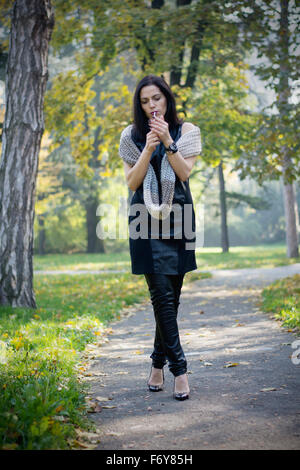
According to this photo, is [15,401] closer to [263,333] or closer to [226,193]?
[263,333]

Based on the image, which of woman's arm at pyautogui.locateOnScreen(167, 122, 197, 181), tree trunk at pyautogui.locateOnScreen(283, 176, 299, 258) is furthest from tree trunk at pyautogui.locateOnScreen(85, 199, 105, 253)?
woman's arm at pyautogui.locateOnScreen(167, 122, 197, 181)

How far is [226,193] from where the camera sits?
25.1 metres

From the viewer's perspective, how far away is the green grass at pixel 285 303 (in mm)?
5883

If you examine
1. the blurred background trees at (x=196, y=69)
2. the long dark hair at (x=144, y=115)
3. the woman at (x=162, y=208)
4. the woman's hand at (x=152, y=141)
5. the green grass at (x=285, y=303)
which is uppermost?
the blurred background trees at (x=196, y=69)

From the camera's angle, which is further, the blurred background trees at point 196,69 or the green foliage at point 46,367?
the blurred background trees at point 196,69

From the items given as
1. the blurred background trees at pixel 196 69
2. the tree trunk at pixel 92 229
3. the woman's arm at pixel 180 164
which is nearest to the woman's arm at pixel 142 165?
the woman's arm at pixel 180 164

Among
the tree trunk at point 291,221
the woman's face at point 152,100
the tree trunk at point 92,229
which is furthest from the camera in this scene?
the tree trunk at point 92,229

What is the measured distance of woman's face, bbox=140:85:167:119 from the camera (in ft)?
11.9

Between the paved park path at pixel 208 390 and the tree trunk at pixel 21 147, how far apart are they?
1717 mm

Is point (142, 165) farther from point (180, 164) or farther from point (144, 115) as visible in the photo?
point (144, 115)

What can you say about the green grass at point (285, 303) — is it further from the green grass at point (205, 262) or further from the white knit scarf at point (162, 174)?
the green grass at point (205, 262)

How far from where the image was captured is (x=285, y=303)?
703 centimetres

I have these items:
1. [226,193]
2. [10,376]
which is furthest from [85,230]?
[10,376]
